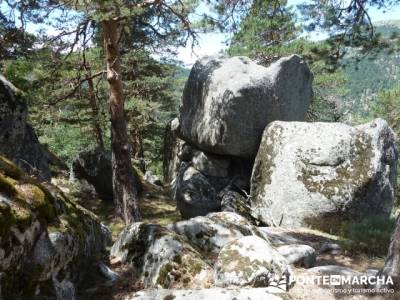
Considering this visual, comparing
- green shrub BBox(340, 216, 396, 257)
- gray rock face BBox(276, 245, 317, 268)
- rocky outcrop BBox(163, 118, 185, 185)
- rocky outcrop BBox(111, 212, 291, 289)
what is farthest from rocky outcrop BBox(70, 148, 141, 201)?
gray rock face BBox(276, 245, 317, 268)

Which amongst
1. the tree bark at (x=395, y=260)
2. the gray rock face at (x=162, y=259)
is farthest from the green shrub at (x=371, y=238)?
the gray rock face at (x=162, y=259)

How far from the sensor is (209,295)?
4922 mm

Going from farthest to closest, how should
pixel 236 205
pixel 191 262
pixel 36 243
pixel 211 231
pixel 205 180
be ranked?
1. pixel 205 180
2. pixel 236 205
3. pixel 211 231
4. pixel 191 262
5. pixel 36 243

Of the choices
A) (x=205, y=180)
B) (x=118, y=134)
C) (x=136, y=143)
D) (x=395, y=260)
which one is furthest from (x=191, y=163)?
(x=395, y=260)

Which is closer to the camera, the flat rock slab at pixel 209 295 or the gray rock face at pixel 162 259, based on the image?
the flat rock slab at pixel 209 295

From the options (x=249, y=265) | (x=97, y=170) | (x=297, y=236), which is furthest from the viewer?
(x=97, y=170)

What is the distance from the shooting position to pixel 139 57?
18.9 meters

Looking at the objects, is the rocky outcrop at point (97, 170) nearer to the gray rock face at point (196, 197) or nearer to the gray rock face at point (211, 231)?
the gray rock face at point (196, 197)

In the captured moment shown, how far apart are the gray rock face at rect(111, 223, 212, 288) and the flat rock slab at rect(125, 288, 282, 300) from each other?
2.00 feet

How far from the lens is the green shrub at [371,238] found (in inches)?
349

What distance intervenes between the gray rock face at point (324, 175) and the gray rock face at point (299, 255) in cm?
463

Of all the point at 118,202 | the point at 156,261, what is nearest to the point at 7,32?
the point at 118,202

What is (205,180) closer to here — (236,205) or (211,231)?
(236,205)

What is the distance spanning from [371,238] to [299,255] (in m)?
3.06
